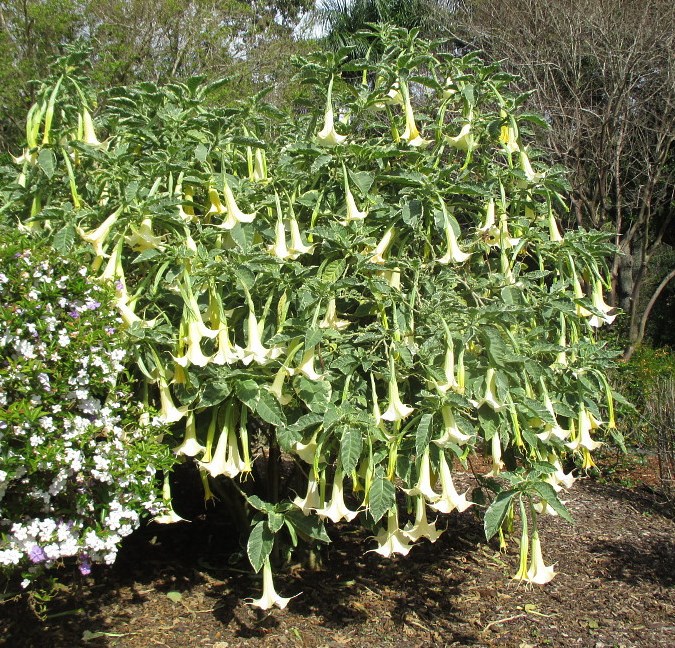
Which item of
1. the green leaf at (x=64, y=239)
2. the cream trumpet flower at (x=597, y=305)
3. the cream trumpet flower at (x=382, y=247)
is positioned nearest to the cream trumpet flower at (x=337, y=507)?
the cream trumpet flower at (x=382, y=247)

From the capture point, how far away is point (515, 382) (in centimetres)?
254

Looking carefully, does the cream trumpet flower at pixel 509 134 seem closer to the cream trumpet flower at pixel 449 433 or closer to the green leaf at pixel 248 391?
the cream trumpet flower at pixel 449 433

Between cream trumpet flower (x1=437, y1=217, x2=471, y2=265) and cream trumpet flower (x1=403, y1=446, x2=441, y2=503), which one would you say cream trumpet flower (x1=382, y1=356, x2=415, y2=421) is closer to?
cream trumpet flower (x1=403, y1=446, x2=441, y2=503)

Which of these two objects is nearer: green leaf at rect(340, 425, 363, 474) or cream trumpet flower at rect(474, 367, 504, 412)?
green leaf at rect(340, 425, 363, 474)

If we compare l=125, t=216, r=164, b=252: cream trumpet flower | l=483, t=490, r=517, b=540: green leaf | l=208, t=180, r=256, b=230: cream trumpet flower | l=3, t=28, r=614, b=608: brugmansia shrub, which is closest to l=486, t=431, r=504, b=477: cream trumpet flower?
l=3, t=28, r=614, b=608: brugmansia shrub

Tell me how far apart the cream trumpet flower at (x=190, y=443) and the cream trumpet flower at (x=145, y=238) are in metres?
0.58

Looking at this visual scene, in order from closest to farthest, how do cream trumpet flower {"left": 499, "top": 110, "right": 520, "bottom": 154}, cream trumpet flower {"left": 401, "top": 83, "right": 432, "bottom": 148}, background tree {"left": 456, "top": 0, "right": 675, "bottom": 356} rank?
cream trumpet flower {"left": 401, "top": 83, "right": 432, "bottom": 148}, cream trumpet flower {"left": 499, "top": 110, "right": 520, "bottom": 154}, background tree {"left": 456, "top": 0, "right": 675, "bottom": 356}

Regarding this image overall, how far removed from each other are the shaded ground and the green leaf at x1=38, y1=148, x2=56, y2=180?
181 centimetres

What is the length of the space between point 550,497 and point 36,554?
62.5 inches

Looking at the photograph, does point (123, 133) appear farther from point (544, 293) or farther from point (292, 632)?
point (292, 632)

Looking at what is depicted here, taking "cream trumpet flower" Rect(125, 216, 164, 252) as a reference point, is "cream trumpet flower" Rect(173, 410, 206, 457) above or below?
below

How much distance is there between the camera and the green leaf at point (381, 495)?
7.53 feet

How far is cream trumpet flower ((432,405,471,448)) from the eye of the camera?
2205 millimetres

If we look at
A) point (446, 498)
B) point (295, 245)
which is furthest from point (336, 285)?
point (446, 498)
